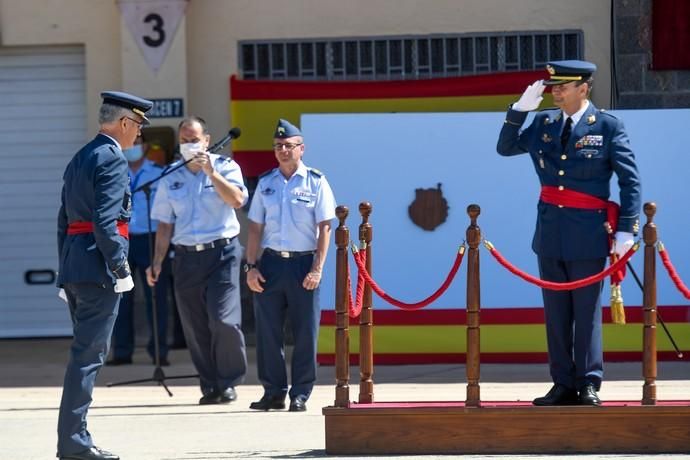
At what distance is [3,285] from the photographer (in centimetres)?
1474

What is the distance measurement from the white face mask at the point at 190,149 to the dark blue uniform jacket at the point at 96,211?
79.2 inches

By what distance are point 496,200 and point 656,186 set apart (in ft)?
4.18

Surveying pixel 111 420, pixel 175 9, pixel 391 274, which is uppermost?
pixel 175 9

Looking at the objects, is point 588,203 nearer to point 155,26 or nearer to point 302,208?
point 302,208

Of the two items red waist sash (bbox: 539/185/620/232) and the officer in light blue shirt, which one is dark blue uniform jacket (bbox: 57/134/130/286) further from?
red waist sash (bbox: 539/185/620/232)

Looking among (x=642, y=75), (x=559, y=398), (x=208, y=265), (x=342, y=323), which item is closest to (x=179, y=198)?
(x=208, y=265)

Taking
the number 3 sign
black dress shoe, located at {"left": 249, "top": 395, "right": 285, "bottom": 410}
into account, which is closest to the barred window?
the number 3 sign

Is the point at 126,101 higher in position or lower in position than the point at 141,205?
higher

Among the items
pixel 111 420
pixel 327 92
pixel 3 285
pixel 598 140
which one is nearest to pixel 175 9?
pixel 327 92

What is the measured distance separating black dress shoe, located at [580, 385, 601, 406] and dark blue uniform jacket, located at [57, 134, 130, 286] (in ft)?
8.48

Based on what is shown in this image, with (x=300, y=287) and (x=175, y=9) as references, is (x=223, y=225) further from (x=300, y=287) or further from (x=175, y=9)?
(x=175, y=9)

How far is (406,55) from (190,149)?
448 cm

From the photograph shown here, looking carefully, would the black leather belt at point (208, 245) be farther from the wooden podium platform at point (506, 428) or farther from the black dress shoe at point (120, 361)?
the black dress shoe at point (120, 361)

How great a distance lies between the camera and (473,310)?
26.4ft
